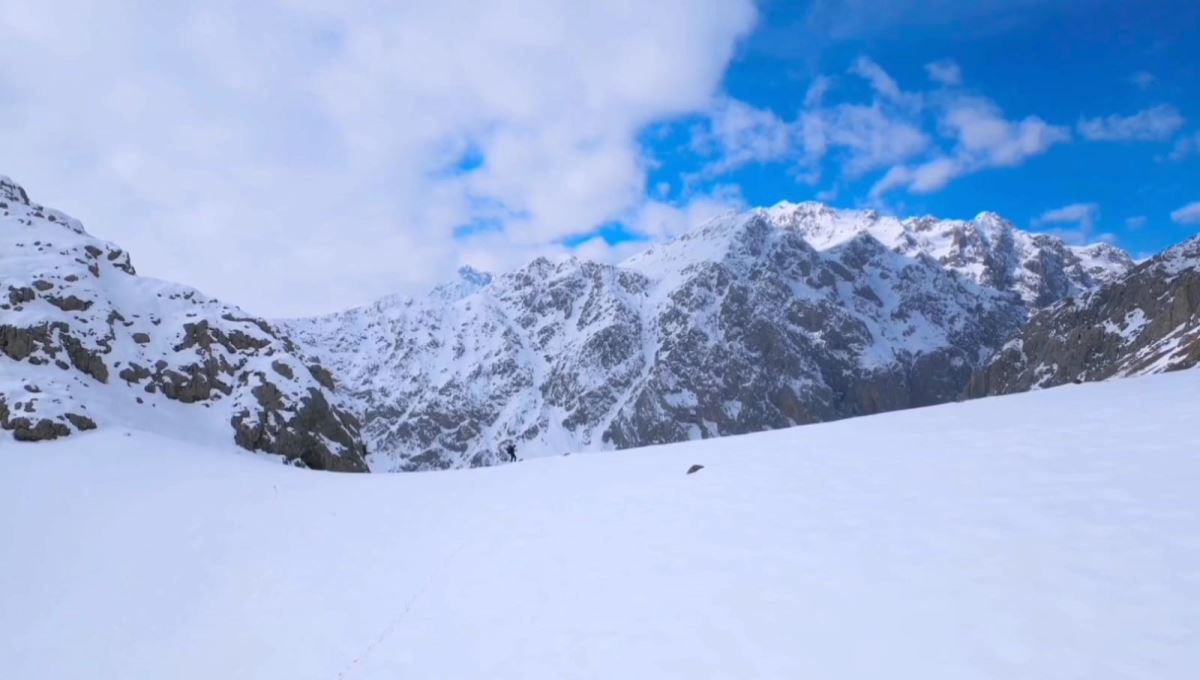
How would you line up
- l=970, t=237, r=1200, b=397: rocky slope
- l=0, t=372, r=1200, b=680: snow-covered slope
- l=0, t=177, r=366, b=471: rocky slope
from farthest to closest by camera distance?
l=970, t=237, r=1200, b=397: rocky slope
l=0, t=177, r=366, b=471: rocky slope
l=0, t=372, r=1200, b=680: snow-covered slope

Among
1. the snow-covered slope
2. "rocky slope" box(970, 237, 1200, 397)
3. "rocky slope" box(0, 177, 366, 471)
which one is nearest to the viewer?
the snow-covered slope

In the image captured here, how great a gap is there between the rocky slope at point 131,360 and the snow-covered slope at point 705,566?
1719 centimetres

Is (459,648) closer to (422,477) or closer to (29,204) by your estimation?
(422,477)

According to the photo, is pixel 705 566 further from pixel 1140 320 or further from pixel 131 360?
pixel 1140 320

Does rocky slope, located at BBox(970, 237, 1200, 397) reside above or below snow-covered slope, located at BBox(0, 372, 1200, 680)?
above

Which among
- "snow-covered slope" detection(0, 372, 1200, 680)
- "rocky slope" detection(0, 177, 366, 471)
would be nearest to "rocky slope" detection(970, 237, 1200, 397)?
"snow-covered slope" detection(0, 372, 1200, 680)

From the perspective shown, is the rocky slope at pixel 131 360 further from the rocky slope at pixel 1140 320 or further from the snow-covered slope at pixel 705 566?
the rocky slope at pixel 1140 320

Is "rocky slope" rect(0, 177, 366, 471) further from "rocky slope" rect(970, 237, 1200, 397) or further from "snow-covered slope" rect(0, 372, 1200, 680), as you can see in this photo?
"rocky slope" rect(970, 237, 1200, 397)

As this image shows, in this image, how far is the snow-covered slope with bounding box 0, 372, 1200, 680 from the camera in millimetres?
6258

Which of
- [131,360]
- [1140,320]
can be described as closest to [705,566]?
[131,360]

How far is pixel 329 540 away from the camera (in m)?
15.3

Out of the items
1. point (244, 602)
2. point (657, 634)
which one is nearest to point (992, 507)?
point (657, 634)

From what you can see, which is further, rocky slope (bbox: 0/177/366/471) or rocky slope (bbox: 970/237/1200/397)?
rocky slope (bbox: 970/237/1200/397)

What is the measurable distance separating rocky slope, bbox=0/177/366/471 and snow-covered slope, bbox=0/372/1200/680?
17.2 meters
